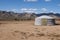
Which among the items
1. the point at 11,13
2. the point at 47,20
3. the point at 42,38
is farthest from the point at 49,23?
the point at 11,13

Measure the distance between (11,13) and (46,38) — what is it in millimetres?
96419

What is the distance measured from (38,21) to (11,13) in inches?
3284

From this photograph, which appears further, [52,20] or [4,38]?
[52,20]

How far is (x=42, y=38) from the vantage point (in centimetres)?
1302

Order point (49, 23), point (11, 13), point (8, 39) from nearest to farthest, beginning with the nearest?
point (8, 39) → point (49, 23) → point (11, 13)

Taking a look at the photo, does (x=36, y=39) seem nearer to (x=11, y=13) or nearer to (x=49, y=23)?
(x=49, y=23)

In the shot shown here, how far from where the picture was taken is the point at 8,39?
1245cm

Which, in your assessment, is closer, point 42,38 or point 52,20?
point 42,38

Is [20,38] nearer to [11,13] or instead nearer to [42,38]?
[42,38]

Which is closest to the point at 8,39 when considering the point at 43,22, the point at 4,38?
the point at 4,38

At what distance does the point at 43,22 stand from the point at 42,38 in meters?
12.6

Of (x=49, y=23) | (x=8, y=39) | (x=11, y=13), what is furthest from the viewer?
(x=11, y=13)

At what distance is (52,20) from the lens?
2625 centimetres

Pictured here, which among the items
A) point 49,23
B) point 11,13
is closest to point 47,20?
point 49,23
